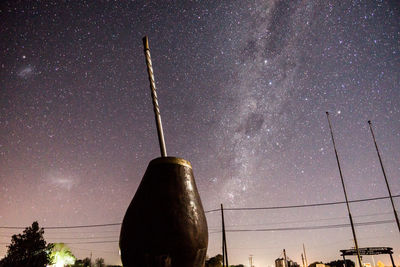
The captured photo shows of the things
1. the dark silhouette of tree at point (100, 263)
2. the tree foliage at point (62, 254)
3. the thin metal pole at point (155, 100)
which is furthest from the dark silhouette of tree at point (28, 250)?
the dark silhouette of tree at point (100, 263)

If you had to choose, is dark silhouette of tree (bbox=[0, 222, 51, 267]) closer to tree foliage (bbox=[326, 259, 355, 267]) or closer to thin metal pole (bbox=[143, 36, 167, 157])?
tree foliage (bbox=[326, 259, 355, 267])

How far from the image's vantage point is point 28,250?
3891cm

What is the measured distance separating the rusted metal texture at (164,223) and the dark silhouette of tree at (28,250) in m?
47.7

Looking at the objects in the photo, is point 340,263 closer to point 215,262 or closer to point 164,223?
point 215,262

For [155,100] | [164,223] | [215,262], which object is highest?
[155,100]

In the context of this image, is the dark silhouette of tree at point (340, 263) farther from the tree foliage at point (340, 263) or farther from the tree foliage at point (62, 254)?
the tree foliage at point (62, 254)

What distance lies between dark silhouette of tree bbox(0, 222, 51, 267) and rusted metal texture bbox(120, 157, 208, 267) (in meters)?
47.7

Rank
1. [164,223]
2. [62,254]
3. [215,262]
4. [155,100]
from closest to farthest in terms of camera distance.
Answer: [164,223], [155,100], [215,262], [62,254]

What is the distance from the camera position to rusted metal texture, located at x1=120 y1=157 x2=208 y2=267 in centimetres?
162

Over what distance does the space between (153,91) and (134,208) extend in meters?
1.13

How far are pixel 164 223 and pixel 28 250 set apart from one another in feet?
165

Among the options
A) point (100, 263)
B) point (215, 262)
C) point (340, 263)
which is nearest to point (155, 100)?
point (340, 263)

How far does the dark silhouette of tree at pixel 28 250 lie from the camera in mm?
37281

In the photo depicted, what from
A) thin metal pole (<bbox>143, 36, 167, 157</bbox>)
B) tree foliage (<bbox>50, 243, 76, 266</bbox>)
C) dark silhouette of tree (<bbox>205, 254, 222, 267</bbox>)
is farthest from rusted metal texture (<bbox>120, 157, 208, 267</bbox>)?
tree foliage (<bbox>50, 243, 76, 266</bbox>)
